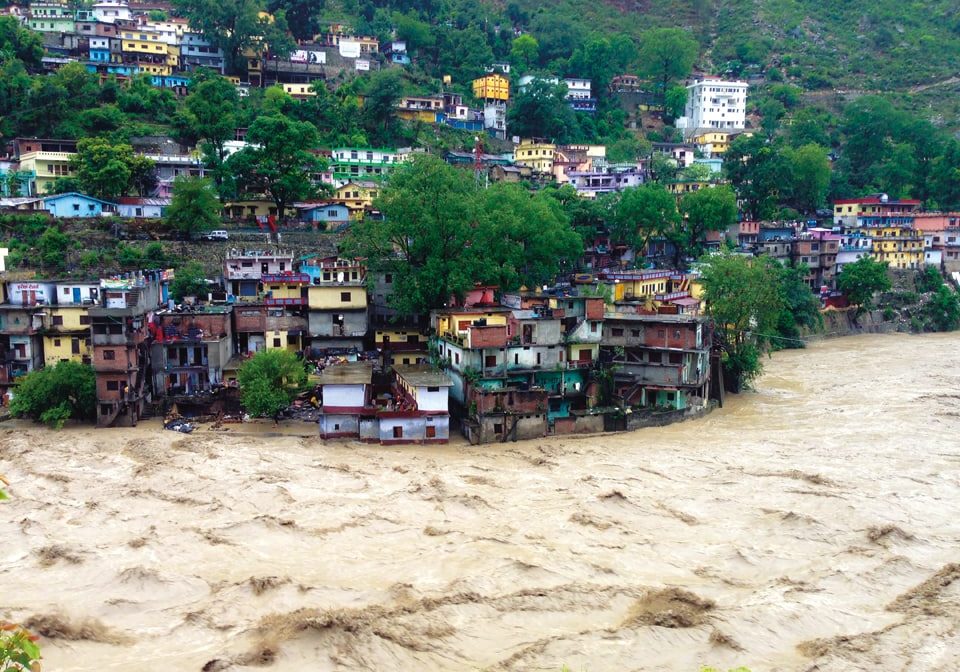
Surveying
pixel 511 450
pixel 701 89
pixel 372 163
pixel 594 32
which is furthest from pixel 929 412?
pixel 594 32

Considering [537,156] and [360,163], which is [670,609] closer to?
[360,163]

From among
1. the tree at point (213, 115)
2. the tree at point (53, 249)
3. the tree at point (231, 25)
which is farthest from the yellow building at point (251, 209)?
the tree at point (231, 25)

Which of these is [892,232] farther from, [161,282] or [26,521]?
[26,521]

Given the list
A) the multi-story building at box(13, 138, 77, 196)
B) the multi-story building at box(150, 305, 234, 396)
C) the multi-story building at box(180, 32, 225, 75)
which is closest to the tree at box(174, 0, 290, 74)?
the multi-story building at box(180, 32, 225, 75)

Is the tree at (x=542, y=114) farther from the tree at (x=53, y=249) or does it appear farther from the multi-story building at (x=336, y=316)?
the tree at (x=53, y=249)

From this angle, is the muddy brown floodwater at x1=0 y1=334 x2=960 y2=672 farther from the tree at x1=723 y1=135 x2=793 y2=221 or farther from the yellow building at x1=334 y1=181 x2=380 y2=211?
the tree at x1=723 y1=135 x2=793 y2=221
